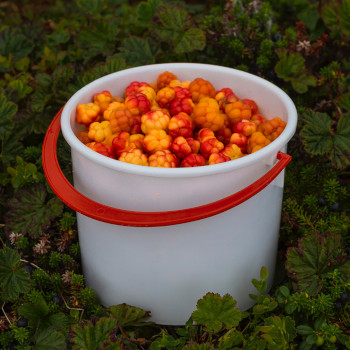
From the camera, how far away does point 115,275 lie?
1.65m

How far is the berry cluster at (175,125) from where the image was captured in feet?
5.18

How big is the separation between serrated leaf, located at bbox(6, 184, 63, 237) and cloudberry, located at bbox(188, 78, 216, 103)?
0.59 metres

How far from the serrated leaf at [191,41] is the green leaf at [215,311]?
113 centimetres

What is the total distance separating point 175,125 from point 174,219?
0.38m

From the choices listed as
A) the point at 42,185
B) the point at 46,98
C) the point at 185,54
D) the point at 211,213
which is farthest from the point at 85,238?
the point at 185,54

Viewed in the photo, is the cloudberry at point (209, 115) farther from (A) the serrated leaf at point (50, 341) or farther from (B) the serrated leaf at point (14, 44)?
(B) the serrated leaf at point (14, 44)

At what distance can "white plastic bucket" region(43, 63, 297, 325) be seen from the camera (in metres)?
1.40

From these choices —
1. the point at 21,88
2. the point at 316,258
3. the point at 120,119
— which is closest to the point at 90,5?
the point at 21,88

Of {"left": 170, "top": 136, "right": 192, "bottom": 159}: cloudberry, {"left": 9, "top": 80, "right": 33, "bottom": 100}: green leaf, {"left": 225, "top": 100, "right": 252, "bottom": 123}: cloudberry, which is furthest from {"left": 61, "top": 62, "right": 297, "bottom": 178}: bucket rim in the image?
{"left": 9, "top": 80, "right": 33, "bottom": 100}: green leaf

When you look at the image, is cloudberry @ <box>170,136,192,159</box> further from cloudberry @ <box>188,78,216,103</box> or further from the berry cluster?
cloudberry @ <box>188,78,216,103</box>

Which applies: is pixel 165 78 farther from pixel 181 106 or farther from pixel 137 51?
pixel 137 51

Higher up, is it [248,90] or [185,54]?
[248,90]

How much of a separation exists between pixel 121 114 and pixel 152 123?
11cm

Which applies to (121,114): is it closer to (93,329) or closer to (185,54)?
(93,329)
